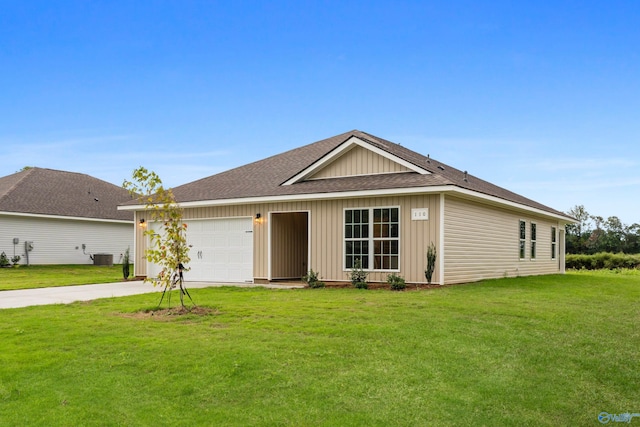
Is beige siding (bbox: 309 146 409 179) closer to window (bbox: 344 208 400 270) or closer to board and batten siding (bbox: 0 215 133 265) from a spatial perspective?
window (bbox: 344 208 400 270)

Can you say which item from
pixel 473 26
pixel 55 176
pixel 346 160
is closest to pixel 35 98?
pixel 55 176

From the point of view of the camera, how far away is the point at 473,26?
58.4 ft

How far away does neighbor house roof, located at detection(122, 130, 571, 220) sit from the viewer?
1520cm

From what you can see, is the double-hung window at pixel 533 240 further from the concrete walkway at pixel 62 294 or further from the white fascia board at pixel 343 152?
the concrete walkway at pixel 62 294

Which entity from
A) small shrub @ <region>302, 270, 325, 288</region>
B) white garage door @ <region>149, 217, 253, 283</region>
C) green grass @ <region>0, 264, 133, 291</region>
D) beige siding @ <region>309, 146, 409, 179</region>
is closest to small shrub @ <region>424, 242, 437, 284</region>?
beige siding @ <region>309, 146, 409, 179</region>

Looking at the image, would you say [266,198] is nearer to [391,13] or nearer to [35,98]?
[391,13]

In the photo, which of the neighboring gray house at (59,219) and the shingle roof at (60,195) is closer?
the neighboring gray house at (59,219)

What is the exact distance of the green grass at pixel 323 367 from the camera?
5.40 m

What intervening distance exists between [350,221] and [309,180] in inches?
102

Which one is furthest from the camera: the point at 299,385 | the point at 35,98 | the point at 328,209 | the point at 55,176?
the point at 55,176

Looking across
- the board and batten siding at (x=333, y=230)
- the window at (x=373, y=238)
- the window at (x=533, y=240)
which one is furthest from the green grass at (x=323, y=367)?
the window at (x=533, y=240)

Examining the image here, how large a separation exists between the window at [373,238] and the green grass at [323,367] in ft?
16.7

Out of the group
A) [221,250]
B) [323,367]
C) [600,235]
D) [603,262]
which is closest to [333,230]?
[221,250]

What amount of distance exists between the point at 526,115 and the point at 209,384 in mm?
18738
